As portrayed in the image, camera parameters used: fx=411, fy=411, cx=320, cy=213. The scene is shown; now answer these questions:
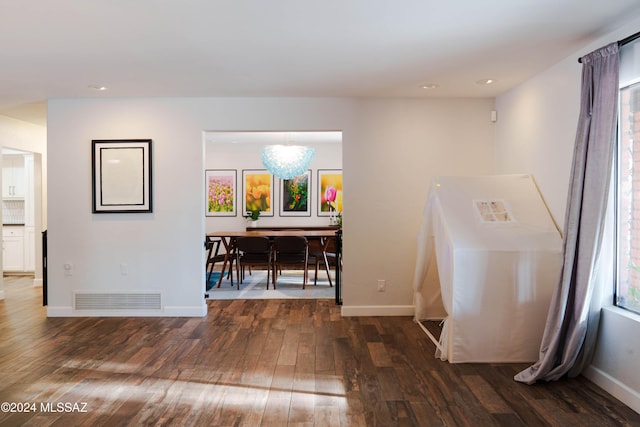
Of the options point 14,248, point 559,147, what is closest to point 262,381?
point 559,147

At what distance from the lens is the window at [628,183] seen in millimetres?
2629

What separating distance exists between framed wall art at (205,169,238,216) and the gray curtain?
21.0ft

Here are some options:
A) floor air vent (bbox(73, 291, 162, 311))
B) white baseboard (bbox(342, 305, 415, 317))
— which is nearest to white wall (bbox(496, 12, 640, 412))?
white baseboard (bbox(342, 305, 415, 317))

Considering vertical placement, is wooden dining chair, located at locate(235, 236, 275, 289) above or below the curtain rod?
below

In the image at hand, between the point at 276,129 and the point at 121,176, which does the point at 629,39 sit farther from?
the point at 121,176

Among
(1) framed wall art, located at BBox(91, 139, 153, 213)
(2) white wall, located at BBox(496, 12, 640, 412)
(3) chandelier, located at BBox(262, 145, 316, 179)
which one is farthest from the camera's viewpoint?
(3) chandelier, located at BBox(262, 145, 316, 179)

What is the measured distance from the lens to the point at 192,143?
455cm

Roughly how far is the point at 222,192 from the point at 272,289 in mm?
3075

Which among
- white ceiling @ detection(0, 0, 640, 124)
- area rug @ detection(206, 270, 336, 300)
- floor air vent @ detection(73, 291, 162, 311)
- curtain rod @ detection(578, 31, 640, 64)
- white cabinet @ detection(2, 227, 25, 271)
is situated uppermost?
white ceiling @ detection(0, 0, 640, 124)

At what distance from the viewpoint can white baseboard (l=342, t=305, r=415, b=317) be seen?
4.55 metres

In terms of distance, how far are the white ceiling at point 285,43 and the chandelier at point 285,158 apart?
89.2 inches

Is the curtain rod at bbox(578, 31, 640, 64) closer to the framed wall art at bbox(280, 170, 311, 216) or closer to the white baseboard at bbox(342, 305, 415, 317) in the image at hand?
the white baseboard at bbox(342, 305, 415, 317)

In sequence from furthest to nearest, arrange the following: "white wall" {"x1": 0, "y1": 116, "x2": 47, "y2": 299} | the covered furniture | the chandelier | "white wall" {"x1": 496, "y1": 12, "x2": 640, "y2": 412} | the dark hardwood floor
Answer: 1. the chandelier
2. "white wall" {"x1": 0, "y1": 116, "x2": 47, "y2": 299}
3. the covered furniture
4. "white wall" {"x1": 496, "y1": 12, "x2": 640, "y2": 412}
5. the dark hardwood floor

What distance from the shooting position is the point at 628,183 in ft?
8.87
